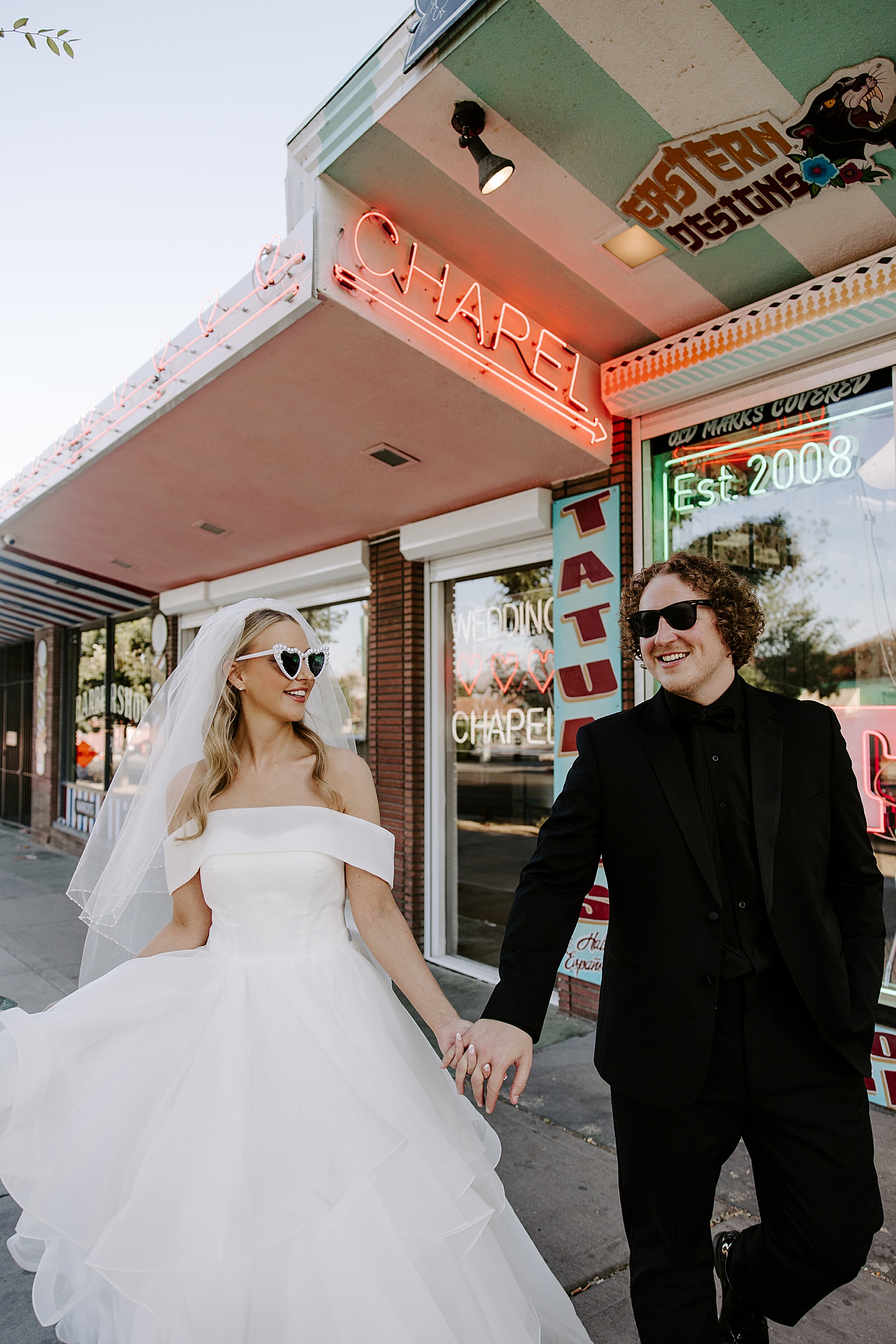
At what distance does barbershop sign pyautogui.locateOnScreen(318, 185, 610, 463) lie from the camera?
4105 mm

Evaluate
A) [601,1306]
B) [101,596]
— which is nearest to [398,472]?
[601,1306]

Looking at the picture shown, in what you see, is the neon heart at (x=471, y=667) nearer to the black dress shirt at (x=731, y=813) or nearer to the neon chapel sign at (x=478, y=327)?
the neon chapel sign at (x=478, y=327)

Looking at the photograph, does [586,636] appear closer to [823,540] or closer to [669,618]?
[823,540]

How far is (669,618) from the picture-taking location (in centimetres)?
213

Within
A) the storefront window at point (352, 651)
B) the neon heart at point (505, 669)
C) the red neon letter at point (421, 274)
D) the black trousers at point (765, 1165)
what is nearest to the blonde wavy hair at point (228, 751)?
the black trousers at point (765, 1165)

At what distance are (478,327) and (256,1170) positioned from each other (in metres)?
4.16

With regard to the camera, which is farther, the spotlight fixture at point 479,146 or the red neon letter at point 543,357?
the red neon letter at point 543,357

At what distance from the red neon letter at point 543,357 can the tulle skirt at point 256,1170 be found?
3.66m

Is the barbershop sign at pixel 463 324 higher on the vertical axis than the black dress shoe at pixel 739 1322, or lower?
higher

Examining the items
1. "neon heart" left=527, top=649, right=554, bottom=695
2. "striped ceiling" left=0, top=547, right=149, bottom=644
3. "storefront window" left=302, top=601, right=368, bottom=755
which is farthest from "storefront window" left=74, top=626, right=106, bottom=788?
"neon heart" left=527, top=649, right=554, bottom=695

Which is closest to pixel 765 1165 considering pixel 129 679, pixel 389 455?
pixel 389 455

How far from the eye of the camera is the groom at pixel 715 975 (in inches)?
75.9

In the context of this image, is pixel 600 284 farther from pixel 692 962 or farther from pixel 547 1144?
pixel 547 1144

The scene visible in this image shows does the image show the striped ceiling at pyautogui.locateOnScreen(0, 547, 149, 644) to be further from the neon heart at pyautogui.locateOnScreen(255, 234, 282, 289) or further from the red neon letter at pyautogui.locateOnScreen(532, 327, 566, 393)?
the red neon letter at pyautogui.locateOnScreen(532, 327, 566, 393)
